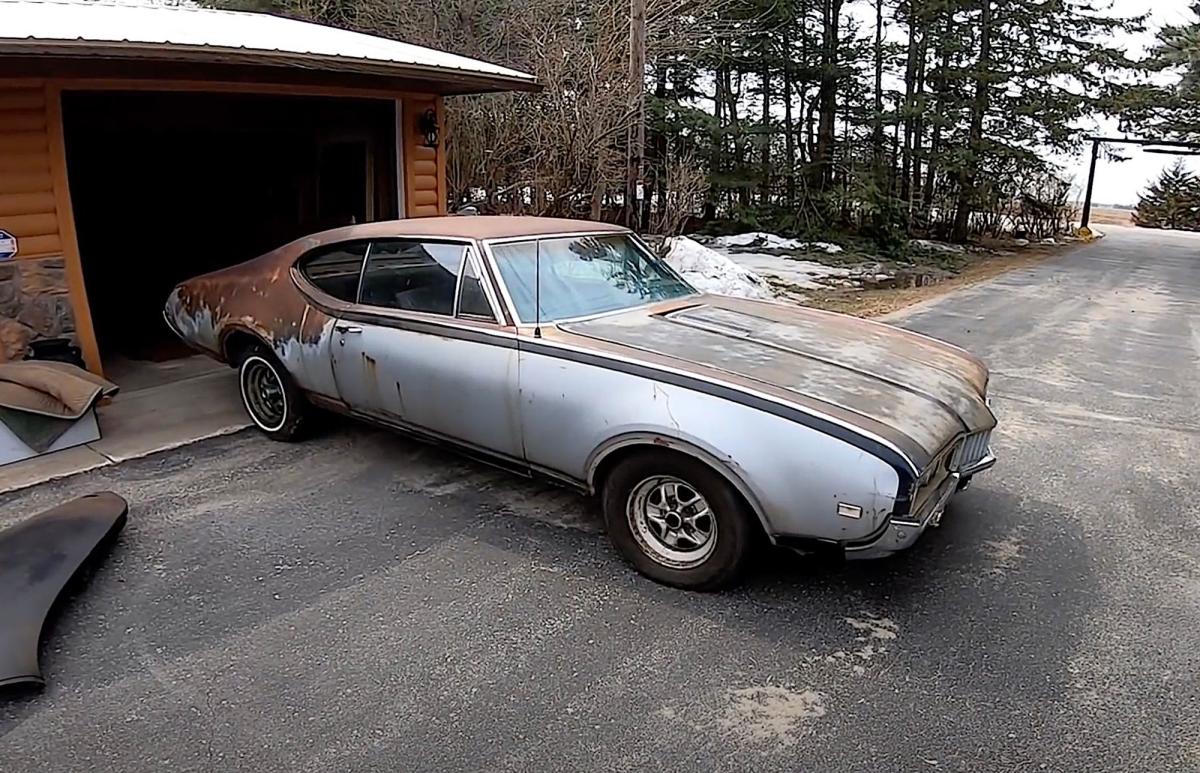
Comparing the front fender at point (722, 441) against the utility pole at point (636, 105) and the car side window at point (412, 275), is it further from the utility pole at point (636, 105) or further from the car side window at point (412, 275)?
the utility pole at point (636, 105)

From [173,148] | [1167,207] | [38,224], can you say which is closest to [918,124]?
[173,148]

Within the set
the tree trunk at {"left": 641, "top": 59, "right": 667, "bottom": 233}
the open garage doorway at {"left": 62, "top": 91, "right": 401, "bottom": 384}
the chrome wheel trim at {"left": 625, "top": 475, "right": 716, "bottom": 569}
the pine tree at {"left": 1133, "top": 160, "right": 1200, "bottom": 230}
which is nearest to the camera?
the chrome wheel trim at {"left": 625, "top": 475, "right": 716, "bottom": 569}

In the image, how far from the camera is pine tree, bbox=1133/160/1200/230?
29.2 metres

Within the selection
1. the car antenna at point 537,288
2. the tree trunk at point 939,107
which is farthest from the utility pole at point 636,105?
the tree trunk at point 939,107

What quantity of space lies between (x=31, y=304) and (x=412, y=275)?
2853mm

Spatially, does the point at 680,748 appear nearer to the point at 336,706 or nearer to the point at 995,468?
the point at 336,706

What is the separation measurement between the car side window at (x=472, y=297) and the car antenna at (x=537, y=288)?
0.20 m

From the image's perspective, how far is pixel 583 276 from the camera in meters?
4.18

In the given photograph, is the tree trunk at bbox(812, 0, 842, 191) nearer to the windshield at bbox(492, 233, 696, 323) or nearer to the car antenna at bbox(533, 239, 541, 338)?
the windshield at bbox(492, 233, 696, 323)

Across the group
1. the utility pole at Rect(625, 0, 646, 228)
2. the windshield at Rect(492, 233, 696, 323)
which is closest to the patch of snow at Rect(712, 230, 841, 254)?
the utility pole at Rect(625, 0, 646, 228)

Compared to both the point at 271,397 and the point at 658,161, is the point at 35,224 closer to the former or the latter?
the point at 271,397

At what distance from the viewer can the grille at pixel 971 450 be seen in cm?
328

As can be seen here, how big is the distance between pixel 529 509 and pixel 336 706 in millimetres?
1582

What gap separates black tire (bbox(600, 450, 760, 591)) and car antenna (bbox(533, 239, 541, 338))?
2.48ft
